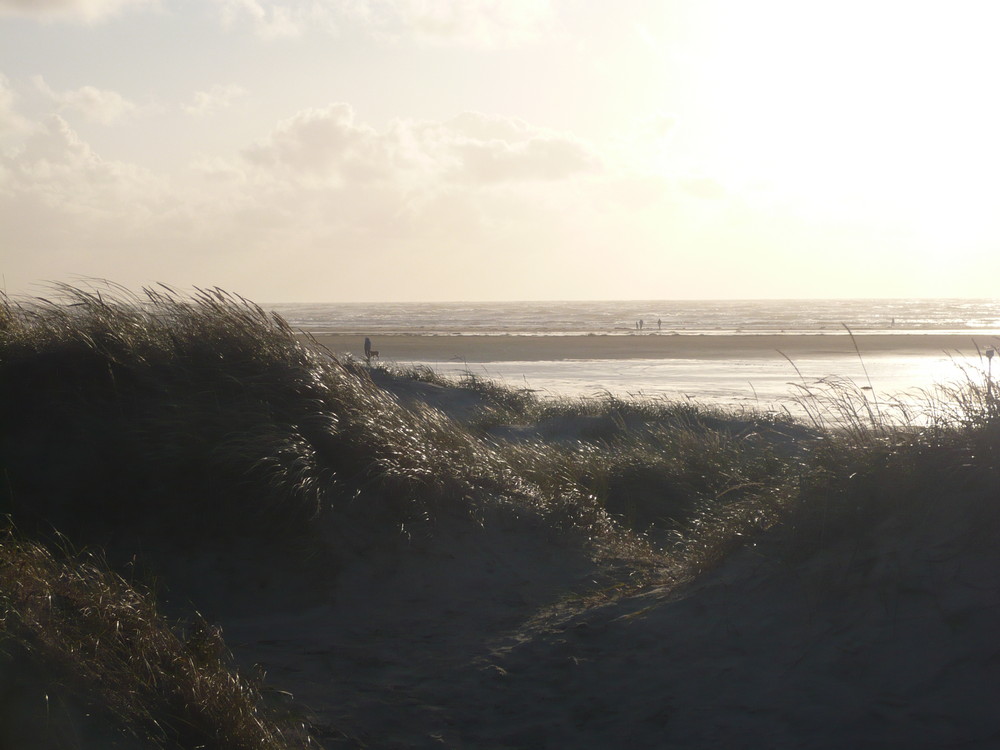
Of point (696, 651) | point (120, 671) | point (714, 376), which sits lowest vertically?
point (696, 651)

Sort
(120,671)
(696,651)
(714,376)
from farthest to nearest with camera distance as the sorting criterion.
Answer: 1. (714,376)
2. (696,651)
3. (120,671)

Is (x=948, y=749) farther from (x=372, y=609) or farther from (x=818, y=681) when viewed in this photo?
(x=372, y=609)

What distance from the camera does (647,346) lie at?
4884cm

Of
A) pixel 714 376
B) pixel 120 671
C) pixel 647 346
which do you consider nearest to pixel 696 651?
pixel 120 671

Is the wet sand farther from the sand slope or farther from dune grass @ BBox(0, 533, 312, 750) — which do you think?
dune grass @ BBox(0, 533, 312, 750)

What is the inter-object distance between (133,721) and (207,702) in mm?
308

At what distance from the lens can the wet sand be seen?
42188 millimetres

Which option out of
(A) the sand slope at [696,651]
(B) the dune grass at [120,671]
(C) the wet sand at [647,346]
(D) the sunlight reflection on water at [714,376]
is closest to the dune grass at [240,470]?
(B) the dune grass at [120,671]

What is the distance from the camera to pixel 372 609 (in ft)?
19.1

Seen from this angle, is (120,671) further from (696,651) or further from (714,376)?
(714,376)

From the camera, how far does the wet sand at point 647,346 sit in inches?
1661

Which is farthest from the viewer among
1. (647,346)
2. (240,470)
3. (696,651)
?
(647,346)

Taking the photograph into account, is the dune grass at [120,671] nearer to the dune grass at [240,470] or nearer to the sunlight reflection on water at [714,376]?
the dune grass at [240,470]

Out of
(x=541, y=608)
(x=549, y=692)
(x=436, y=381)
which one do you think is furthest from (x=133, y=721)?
(x=436, y=381)
